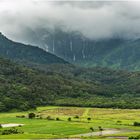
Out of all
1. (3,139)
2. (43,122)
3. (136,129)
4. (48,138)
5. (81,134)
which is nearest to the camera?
(3,139)

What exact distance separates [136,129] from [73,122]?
3698 cm

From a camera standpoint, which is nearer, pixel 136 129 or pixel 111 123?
pixel 136 129

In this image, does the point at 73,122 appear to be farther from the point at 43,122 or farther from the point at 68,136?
the point at 68,136

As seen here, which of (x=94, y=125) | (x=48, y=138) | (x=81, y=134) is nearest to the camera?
(x=48, y=138)

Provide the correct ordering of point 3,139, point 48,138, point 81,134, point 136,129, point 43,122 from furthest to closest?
point 43,122
point 136,129
point 81,134
point 48,138
point 3,139

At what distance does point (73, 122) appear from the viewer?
198000 mm

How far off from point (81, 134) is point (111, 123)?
1494 inches

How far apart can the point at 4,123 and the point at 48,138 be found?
197 feet

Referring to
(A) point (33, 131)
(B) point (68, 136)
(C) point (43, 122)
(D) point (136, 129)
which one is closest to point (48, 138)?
(B) point (68, 136)

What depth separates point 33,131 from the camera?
165 meters

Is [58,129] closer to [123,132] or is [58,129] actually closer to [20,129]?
[20,129]

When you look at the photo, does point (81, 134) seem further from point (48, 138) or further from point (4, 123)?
point (4, 123)

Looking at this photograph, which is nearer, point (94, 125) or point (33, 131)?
point (33, 131)

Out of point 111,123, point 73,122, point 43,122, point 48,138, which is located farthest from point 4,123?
point 48,138
